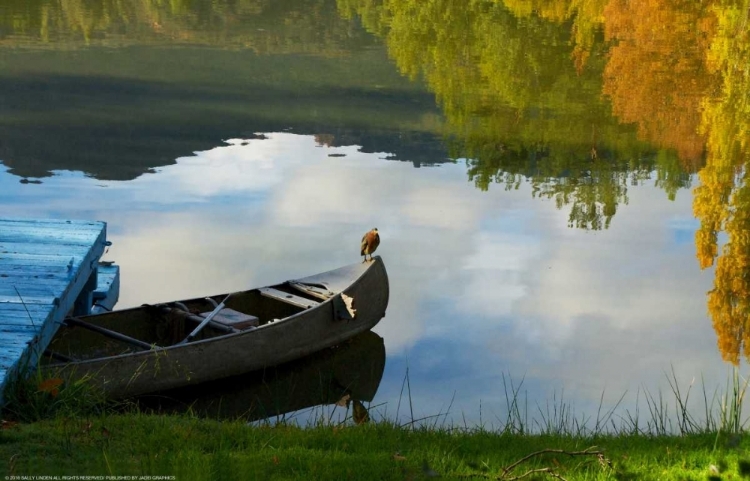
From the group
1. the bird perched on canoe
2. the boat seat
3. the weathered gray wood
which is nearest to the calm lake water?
the bird perched on canoe

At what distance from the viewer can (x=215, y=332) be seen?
33.9 ft

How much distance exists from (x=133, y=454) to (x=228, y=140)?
14186mm

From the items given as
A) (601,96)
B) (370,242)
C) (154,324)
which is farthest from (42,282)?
(601,96)

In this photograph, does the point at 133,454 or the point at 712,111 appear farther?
the point at 712,111

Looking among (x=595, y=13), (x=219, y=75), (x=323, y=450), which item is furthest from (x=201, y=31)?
(x=323, y=450)

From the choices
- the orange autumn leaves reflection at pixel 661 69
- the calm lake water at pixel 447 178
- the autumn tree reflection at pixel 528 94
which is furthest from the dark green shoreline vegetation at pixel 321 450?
the orange autumn leaves reflection at pixel 661 69

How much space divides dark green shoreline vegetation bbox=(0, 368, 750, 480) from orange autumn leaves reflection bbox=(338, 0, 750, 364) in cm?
448

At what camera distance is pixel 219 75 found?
28.0 meters

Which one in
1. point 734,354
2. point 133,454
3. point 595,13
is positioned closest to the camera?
point 133,454

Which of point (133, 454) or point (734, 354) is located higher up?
point (133, 454)

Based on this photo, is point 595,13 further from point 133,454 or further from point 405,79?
point 133,454

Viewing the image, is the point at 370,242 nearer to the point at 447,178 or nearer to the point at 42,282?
the point at 42,282

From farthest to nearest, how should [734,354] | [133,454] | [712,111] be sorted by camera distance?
1. [712,111]
2. [734,354]
3. [133,454]

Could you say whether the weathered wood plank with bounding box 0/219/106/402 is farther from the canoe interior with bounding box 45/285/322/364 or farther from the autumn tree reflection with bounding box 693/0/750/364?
the autumn tree reflection with bounding box 693/0/750/364
